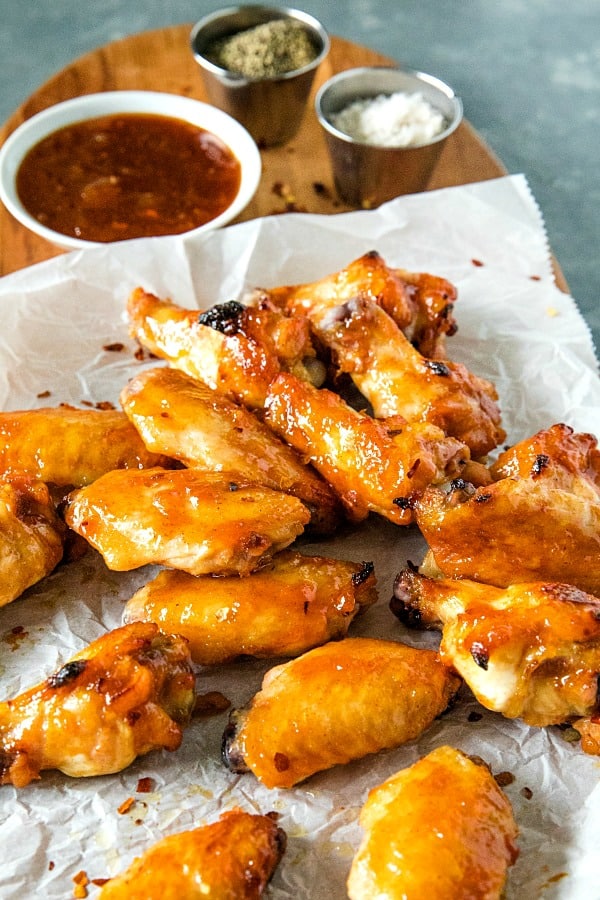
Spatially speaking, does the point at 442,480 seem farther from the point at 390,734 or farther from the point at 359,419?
the point at 390,734


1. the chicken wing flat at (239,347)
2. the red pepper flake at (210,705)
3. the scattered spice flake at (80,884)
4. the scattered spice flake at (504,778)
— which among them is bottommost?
the scattered spice flake at (504,778)

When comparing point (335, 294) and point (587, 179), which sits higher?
point (335, 294)

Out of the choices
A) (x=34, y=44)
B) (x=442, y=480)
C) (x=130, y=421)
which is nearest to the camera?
(x=442, y=480)

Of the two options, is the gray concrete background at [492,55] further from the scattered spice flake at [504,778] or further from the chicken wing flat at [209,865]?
the chicken wing flat at [209,865]

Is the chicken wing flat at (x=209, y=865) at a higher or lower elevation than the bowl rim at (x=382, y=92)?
lower

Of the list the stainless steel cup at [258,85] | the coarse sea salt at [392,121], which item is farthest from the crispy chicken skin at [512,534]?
the stainless steel cup at [258,85]

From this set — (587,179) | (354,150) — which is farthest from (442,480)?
(587,179)

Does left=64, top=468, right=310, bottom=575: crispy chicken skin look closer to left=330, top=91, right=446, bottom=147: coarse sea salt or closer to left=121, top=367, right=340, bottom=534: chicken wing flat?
left=121, top=367, right=340, bottom=534: chicken wing flat
